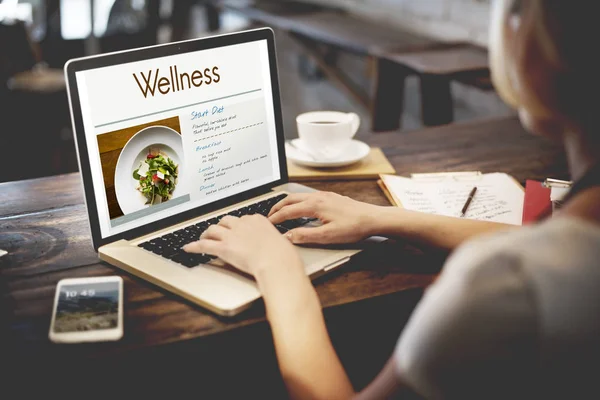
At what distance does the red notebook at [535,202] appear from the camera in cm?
111

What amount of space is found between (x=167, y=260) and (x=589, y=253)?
24.1 inches

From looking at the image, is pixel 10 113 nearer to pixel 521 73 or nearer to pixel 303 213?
pixel 303 213

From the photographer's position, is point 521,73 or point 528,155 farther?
point 528,155

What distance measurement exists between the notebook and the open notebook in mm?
43

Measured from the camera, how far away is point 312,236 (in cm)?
96

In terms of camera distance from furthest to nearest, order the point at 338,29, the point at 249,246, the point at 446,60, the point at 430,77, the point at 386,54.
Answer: the point at 338,29
the point at 386,54
the point at 446,60
the point at 430,77
the point at 249,246

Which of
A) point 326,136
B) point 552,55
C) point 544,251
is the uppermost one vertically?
point 552,55

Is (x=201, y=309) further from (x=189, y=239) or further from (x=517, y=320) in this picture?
(x=517, y=320)

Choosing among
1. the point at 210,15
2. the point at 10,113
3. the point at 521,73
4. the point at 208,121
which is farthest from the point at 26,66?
the point at 521,73

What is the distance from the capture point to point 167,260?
36.4 inches

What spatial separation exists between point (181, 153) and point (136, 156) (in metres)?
0.08

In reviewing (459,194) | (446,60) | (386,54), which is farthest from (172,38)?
(459,194)

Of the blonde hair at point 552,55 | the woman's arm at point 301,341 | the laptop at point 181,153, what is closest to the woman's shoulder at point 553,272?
the blonde hair at point 552,55

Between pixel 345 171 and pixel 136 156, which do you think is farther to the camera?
pixel 345 171
